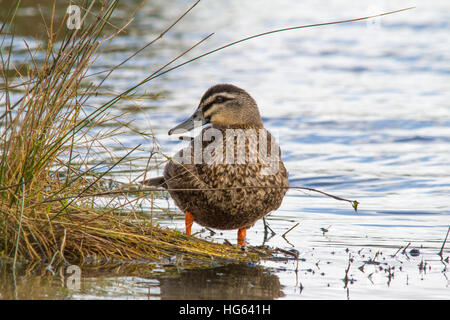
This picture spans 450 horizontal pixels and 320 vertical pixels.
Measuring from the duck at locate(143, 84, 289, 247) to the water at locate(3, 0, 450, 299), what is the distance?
13.5 inches

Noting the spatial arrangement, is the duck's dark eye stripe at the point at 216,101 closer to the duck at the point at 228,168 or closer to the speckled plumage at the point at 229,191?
the duck at the point at 228,168

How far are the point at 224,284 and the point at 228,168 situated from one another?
45.1 inches

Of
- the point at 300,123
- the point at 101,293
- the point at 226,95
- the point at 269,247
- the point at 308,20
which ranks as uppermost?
the point at 308,20

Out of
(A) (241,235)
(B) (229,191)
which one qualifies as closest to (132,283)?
(B) (229,191)

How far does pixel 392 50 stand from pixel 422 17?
9.94 feet

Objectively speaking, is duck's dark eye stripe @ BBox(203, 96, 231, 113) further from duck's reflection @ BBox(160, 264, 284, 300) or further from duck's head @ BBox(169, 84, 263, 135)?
duck's reflection @ BBox(160, 264, 284, 300)

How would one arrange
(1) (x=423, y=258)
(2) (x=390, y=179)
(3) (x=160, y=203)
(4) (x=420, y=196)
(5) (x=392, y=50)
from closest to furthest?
(1) (x=423, y=258)
(3) (x=160, y=203)
(4) (x=420, y=196)
(2) (x=390, y=179)
(5) (x=392, y=50)

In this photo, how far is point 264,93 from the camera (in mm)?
12547

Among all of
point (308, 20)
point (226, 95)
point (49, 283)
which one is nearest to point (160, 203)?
point (226, 95)

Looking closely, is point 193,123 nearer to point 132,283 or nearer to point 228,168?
point 228,168

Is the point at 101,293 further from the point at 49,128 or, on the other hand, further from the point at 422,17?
the point at 422,17

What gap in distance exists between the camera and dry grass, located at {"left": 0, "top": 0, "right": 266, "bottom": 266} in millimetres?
4461


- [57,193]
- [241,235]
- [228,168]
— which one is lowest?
[241,235]

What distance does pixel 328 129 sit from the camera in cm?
1038
